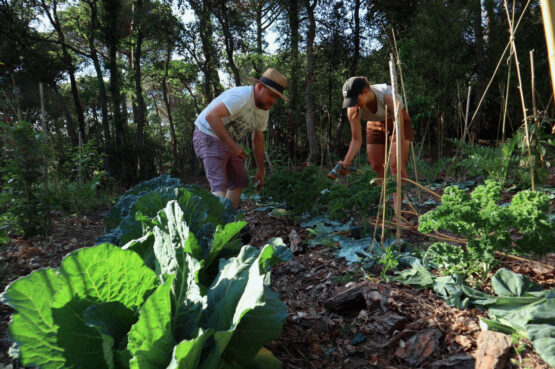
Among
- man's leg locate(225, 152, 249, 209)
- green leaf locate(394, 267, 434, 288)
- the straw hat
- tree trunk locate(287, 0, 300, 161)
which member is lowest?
green leaf locate(394, 267, 434, 288)

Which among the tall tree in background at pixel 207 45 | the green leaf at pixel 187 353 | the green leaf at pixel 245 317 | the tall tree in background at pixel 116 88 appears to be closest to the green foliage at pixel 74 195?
the green leaf at pixel 245 317

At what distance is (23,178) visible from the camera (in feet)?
9.65

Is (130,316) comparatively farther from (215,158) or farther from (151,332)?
(215,158)

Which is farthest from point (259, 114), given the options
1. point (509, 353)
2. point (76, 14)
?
point (76, 14)

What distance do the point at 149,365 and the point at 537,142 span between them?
403 cm

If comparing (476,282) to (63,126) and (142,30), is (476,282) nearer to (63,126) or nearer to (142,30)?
(142,30)

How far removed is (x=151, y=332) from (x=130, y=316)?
221 millimetres

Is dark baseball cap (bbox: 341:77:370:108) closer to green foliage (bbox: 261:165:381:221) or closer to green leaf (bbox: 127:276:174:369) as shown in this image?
green foliage (bbox: 261:165:381:221)

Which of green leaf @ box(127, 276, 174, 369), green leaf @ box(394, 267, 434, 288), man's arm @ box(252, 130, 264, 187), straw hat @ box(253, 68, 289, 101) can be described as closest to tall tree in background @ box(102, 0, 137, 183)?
man's arm @ box(252, 130, 264, 187)

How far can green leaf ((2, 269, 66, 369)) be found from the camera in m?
0.93

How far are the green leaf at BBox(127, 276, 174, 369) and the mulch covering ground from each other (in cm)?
63

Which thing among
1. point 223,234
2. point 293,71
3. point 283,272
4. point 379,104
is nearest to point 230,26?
point 293,71

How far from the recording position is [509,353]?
121 cm

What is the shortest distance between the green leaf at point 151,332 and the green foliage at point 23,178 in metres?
2.71
